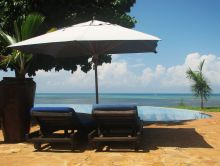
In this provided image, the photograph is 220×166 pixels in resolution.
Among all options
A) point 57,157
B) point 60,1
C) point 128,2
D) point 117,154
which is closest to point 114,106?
point 117,154

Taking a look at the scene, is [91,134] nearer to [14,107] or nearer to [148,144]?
[148,144]

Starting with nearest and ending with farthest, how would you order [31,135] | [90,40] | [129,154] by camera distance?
[129,154] < [90,40] < [31,135]

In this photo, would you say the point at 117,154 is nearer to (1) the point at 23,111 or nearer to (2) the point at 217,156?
(2) the point at 217,156

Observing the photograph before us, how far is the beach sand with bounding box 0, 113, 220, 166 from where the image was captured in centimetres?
618

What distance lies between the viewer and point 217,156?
6.64 meters

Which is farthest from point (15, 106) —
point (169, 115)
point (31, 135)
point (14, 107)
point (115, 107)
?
point (169, 115)

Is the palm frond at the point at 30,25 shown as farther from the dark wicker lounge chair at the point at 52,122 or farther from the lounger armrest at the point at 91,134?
the lounger armrest at the point at 91,134

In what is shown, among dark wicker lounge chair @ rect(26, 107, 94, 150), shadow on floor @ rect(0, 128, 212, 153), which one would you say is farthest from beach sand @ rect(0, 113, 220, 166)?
dark wicker lounge chair @ rect(26, 107, 94, 150)

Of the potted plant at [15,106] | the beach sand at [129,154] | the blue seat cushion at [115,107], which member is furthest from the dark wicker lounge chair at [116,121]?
the potted plant at [15,106]

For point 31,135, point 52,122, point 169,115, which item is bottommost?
point 169,115

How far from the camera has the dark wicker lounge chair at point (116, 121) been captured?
23.5 ft

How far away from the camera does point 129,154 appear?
22.6 ft

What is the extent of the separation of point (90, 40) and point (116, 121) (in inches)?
74.1

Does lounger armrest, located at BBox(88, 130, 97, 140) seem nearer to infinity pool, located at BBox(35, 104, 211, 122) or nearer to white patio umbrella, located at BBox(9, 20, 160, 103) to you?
white patio umbrella, located at BBox(9, 20, 160, 103)
